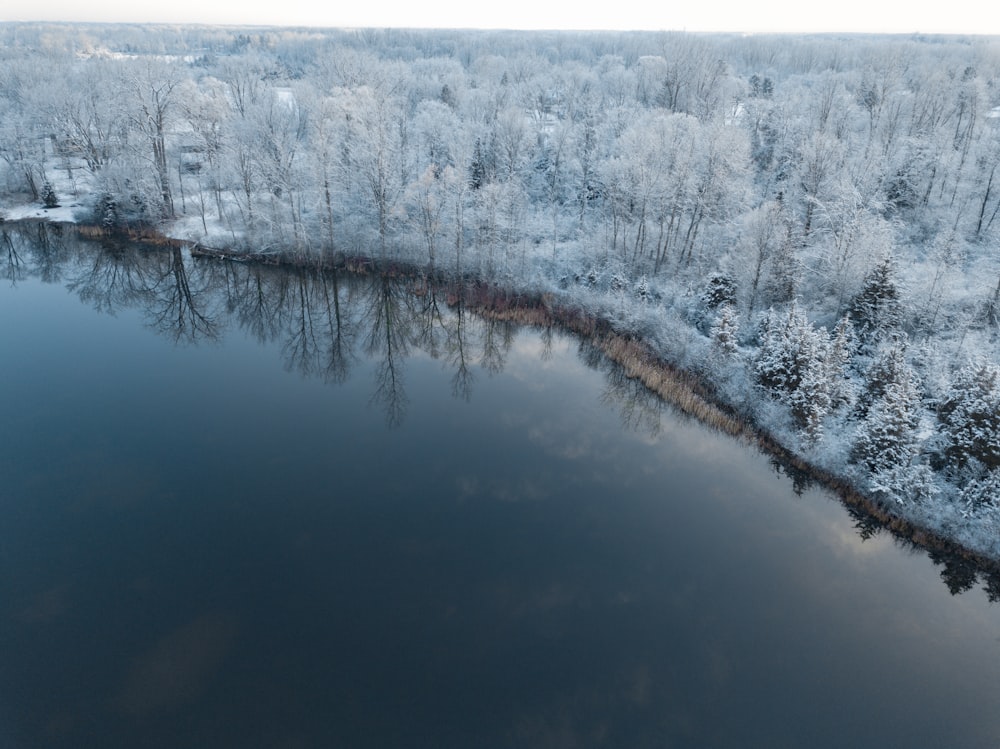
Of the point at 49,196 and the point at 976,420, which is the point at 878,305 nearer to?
the point at 976,420

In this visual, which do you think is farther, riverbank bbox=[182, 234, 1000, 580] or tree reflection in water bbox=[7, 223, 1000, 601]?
tree reflection in water bbox=[7, 223, 1000, 601]

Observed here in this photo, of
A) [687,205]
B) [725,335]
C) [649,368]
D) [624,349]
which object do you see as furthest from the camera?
[687,205]

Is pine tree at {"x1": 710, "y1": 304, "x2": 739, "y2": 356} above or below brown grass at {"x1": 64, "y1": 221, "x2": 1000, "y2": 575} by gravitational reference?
above

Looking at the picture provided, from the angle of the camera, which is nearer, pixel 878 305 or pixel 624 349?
pixel 878 305

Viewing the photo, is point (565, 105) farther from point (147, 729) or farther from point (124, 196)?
point (147, 729)

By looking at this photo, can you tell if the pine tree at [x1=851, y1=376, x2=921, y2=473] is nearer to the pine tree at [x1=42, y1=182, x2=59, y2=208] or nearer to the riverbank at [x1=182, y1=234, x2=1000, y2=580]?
the riverbank at [x1=182, y1=234, x2=1000, y2=580]

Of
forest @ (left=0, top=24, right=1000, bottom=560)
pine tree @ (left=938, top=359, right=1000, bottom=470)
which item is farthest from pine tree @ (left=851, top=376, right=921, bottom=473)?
pine tree @ (left=938, top=359, right=1000, bottom=470)

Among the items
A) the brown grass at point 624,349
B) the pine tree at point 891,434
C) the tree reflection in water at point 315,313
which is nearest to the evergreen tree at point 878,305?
the pine tree at point 891,434

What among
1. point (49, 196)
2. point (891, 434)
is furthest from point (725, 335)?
point (49, 196)
